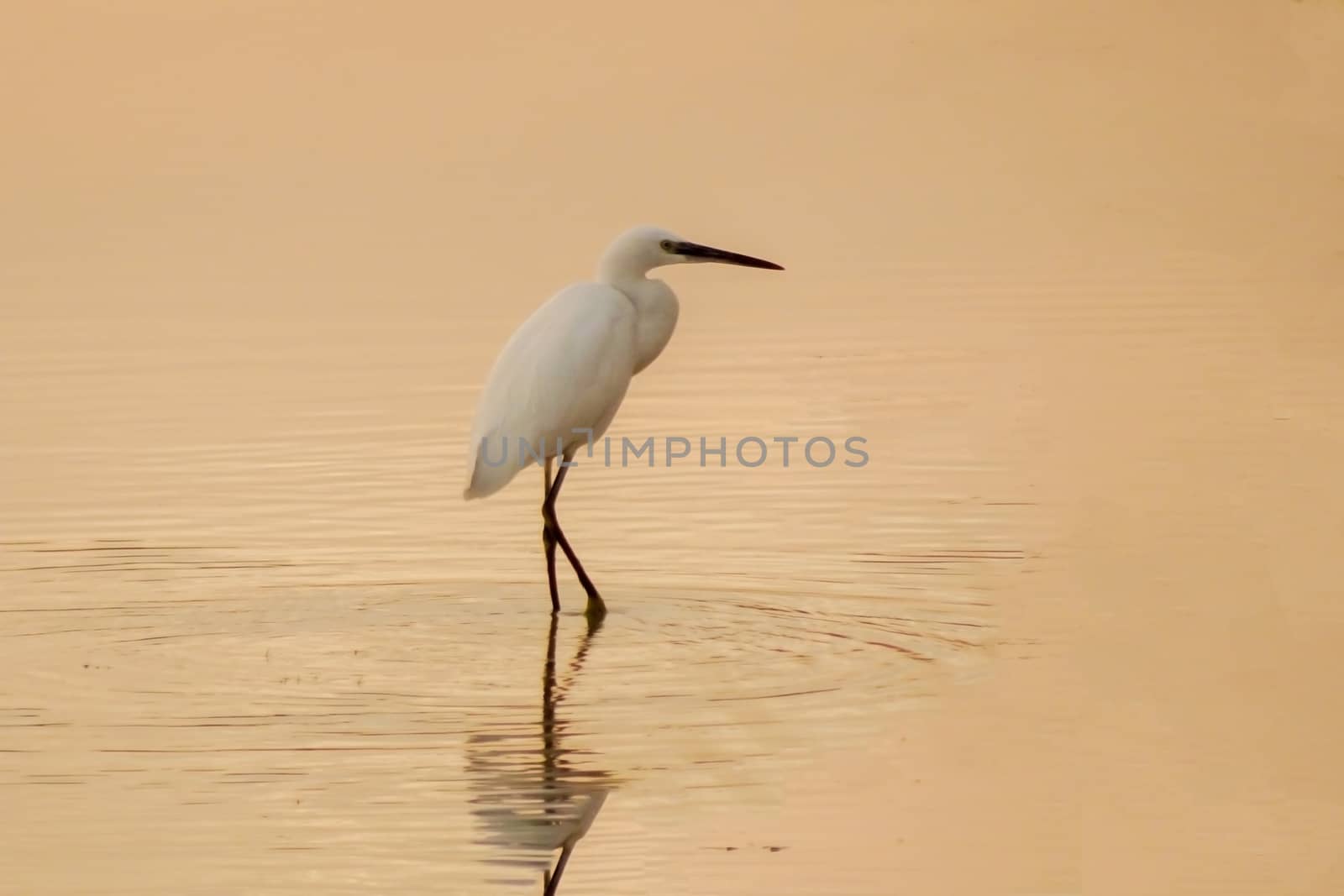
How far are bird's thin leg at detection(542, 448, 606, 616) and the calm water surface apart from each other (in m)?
0.10

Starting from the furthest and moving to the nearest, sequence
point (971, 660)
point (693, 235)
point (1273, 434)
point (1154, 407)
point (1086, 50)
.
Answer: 1. point (1086, 50)
2. point (693, 235)
3. point (1154, 407)
4. point (1273, 434)
5. point (971, 660)

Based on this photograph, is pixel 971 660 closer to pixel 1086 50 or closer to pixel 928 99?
pixel 928 99

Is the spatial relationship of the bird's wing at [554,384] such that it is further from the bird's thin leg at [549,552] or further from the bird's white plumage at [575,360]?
the bird's thin leg at [549,552]

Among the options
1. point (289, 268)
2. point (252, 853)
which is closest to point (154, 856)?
point (252, 853)

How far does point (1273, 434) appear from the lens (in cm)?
945

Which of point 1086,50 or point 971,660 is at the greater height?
point 1086,50

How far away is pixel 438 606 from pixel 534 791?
1995 millimetres

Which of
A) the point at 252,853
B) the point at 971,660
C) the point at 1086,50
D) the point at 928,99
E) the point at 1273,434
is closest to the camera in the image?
the point at 252,853

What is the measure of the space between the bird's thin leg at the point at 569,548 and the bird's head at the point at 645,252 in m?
0.67

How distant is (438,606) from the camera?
298 inches

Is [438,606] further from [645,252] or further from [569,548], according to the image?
[645,252]

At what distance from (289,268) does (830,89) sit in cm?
551

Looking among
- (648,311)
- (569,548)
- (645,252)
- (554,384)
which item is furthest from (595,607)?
(645,252)

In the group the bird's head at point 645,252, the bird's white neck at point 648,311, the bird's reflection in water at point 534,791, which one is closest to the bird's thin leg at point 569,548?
the bird's white neck at point 648,311
